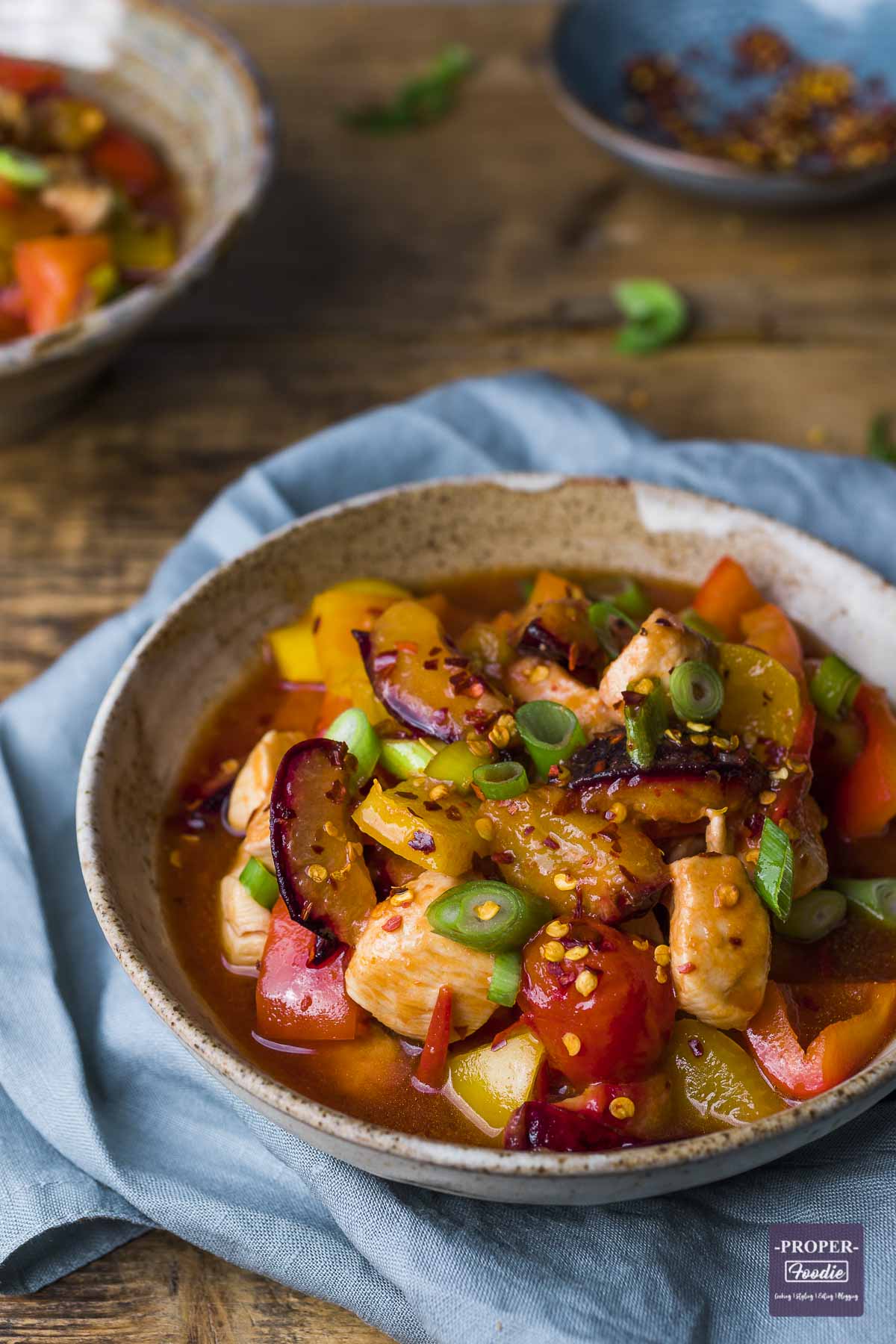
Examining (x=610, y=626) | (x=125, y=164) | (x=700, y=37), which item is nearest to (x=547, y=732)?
(x=610, y=626)

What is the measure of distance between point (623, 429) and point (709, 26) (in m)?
2.33

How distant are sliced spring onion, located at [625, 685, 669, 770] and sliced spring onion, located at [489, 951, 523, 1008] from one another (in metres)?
0.38

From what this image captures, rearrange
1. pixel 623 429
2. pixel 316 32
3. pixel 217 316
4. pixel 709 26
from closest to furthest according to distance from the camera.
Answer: pixel 623 429, pixel 217 316, pixel 709 26, pixel 316 32

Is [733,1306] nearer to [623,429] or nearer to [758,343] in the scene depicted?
[623,429]

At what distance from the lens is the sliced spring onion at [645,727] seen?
2199 millimetres

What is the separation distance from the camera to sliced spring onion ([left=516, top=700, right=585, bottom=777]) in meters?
2.31

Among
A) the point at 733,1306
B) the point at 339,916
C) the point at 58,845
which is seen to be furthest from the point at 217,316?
the point at 733,1306

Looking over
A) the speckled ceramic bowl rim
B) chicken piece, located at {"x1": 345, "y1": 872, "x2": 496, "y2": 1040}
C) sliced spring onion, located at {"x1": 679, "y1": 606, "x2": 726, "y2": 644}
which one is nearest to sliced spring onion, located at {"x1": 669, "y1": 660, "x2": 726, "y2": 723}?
sliced spring onion, located at {"x1": 679, "y1": 606, "x2": 726, "y2": 644}

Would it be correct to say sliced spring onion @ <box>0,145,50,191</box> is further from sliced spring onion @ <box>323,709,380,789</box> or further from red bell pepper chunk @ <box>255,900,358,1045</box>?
red bell pepper chunk @ <box>255,900,358,1045</box>

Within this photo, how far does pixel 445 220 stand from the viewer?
4.60 meters

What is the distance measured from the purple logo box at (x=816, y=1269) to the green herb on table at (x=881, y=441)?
6.77 ft

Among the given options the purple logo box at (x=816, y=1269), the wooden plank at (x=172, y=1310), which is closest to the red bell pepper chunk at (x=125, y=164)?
the wooden plank at (x=172, y=1310)

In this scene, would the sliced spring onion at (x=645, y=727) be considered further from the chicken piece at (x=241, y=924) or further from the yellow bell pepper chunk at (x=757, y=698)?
the chicken piece at (x=241, y=924)

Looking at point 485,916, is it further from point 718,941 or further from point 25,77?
point 25,77
